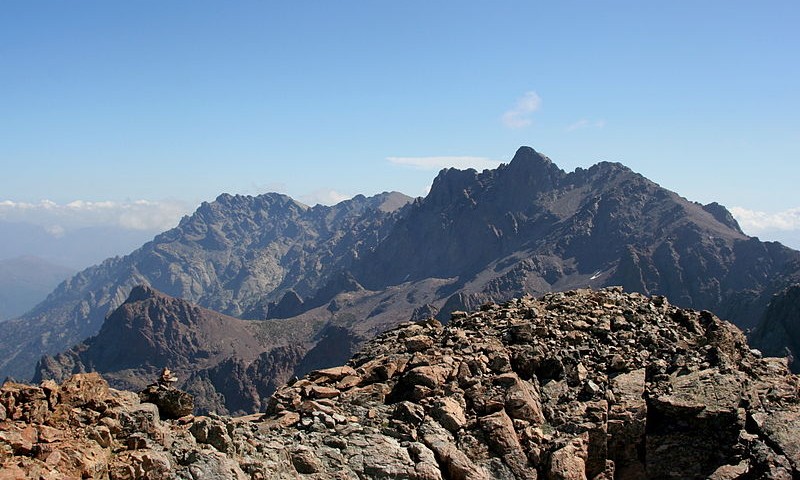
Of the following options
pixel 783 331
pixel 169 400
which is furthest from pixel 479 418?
pixel 783 331

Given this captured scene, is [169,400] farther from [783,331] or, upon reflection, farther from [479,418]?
[783,331]

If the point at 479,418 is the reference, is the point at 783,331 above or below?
below

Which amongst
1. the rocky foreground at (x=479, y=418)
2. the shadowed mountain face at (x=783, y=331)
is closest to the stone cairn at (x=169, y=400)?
the rocky foreground at (x=479, y=418)

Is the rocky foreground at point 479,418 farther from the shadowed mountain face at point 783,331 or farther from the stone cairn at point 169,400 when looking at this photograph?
the shadowed mountain face at point 783,331

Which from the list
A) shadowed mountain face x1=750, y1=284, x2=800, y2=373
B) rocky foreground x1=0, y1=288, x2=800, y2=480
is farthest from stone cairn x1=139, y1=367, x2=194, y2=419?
shadowed mountain face x1=750, y1=284, x2=800, y2=373

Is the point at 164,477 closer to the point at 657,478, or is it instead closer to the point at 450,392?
the point at 450,392

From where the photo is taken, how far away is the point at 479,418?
25203 millimetres

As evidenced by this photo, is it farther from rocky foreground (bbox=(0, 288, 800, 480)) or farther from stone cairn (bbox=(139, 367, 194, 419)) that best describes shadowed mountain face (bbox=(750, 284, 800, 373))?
stone cairn (bbox=(139, 367, 194, 419))

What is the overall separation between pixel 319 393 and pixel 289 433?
399 cm

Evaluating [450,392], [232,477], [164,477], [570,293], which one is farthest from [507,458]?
[570,293]

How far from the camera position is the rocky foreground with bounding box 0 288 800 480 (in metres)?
18.8

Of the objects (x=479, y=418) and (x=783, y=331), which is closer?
(x=479, y=418)

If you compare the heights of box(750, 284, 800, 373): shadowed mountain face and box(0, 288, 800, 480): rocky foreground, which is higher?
box(0, 288, 800, 480): rocky foreground

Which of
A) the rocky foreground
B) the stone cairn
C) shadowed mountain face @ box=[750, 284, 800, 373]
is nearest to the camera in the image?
the rocky foreground
